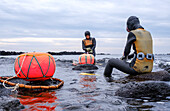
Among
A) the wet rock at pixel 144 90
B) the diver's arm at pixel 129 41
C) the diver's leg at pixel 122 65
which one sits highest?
the diver's arm at pixel 129 41

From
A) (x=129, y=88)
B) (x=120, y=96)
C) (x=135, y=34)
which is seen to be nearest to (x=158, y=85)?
(x=129, y=88)

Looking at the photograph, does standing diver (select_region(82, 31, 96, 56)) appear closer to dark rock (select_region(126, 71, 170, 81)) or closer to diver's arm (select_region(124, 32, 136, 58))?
diver's arm (select_region(124, 32, 136, 58))

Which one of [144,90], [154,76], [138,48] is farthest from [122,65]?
[144,90]

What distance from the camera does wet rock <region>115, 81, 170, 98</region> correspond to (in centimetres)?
431

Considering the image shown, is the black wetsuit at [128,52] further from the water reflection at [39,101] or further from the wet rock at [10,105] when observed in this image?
the wet rock at [10,105]

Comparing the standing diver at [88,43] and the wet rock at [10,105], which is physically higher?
the standing diver at [88,43]

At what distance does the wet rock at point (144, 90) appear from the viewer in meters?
4.31

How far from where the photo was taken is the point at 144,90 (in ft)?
14.4

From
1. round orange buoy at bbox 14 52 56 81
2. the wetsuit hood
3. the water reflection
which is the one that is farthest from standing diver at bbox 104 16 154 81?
the water reflection

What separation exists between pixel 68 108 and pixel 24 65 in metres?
2.58

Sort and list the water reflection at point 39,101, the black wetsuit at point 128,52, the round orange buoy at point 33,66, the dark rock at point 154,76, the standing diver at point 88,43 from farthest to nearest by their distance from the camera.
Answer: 1. the standing diver at point 88,43
2. the black wetsuit at point 128,52
3. the dark rock at point 154,76
4. the round orange buoy at point 33,66
5. the water reflection at point 39,101

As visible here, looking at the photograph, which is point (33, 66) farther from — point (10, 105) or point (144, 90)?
point (144, 90)

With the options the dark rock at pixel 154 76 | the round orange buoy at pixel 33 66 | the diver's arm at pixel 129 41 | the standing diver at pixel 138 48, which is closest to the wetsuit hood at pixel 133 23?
the standing diver at pixel 138 48

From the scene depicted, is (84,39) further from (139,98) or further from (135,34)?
(139,98)
